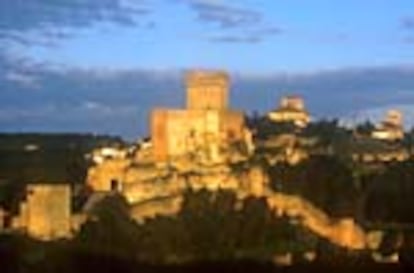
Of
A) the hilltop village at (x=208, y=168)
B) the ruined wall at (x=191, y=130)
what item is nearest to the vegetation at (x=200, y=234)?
the hilltop village at (x=208, y=168)

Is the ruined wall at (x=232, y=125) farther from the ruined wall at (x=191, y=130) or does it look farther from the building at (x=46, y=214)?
the building at (x=46, y=214)

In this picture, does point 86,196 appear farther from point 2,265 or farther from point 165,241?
point 2,265

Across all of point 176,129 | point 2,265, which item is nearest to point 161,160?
point 176,129

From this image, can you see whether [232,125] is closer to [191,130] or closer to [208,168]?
[191,130]

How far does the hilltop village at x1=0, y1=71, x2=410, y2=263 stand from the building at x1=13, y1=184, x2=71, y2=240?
1.1 inches

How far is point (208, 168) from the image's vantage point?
57.2 meters

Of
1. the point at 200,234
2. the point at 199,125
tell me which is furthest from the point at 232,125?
the point at 200,234

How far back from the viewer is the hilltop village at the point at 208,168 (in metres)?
47.1

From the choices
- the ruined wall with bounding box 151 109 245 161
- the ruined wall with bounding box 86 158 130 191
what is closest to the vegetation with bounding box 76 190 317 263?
the ruined wall with bounding box 86 158 130 191

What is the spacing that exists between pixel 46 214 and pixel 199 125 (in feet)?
62.8

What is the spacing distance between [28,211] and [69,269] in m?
14.7

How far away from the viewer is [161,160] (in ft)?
208

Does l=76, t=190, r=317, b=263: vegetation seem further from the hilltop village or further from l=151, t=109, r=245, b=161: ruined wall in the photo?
l=151, t=109, r=245, b=161: ruined wall

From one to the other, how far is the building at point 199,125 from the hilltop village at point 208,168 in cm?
4
